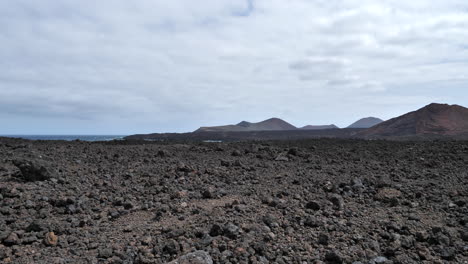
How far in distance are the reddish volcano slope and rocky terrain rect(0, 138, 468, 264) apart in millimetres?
36158

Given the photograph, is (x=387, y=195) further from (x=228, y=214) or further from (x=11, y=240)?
(x=11, y=240)

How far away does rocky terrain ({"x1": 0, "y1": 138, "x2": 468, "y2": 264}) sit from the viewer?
11.8 ft

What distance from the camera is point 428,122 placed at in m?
42.1

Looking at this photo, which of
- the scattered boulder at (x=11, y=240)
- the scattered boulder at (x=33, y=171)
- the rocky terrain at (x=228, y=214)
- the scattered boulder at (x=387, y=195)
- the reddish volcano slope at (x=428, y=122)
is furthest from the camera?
the reddish volcano slope at (x=428, y=122)

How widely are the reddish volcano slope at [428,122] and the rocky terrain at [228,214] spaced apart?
119ft

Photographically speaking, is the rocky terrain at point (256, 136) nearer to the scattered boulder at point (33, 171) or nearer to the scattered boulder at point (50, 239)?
the scattered boulder at point (33, 171)

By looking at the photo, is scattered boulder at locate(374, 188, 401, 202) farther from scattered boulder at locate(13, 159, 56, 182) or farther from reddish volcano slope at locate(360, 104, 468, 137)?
reddish volcano slope at locate(360, 104, 468, 137)

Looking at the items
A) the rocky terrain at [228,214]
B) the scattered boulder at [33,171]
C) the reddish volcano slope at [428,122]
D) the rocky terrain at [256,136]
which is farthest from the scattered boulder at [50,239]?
the rocky terrain at [256,136]

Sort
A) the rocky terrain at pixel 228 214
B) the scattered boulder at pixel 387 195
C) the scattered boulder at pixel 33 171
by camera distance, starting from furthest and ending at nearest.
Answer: the scattered boulder at pixel 33 171 < the scattered boulder at pixel 387 195 < the rocky terrain at pixel 228 214

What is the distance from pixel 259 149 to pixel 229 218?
794cm

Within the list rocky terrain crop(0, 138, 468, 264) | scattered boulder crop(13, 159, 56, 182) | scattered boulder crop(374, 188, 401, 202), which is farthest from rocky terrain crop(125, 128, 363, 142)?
scattered boulder crop(374, 188, 401, 202)

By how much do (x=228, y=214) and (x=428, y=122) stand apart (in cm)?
4541

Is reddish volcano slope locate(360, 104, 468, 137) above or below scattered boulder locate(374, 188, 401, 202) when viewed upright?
above

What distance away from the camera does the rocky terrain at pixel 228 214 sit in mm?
3592
